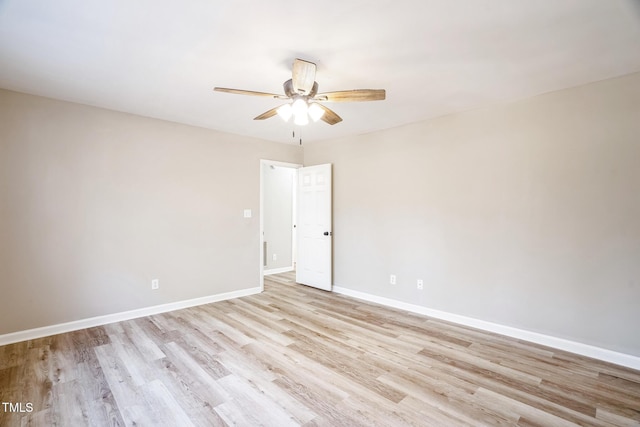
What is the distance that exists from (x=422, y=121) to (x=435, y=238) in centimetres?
154

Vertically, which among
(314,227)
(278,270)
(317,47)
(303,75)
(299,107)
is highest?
(317,47)

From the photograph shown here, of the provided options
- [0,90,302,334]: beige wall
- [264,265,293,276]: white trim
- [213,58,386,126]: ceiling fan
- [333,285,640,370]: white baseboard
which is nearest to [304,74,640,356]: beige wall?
[333,285,640,370]: white baseboard

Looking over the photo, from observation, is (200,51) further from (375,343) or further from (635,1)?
(375,343)

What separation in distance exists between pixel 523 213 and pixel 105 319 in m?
4.83

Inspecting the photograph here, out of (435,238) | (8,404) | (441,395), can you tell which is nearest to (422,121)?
(435,238)

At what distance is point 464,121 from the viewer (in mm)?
3445

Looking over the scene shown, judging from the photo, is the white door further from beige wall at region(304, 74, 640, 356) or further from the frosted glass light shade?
the frosted glass light shade

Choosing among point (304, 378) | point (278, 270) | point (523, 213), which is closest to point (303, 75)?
point (304, 378)

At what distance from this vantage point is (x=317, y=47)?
2.13 metres

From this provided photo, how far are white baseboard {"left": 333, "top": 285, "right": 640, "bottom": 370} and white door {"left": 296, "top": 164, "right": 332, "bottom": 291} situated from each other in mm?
1072

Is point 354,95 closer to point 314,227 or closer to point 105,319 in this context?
point 314,227

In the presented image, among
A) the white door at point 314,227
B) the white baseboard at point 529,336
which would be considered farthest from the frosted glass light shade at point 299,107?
the white baseboard at point 529,336

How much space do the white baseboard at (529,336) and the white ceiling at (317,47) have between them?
2451 millimetres

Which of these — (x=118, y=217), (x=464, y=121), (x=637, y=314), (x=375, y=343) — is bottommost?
(x=375, y=343)
